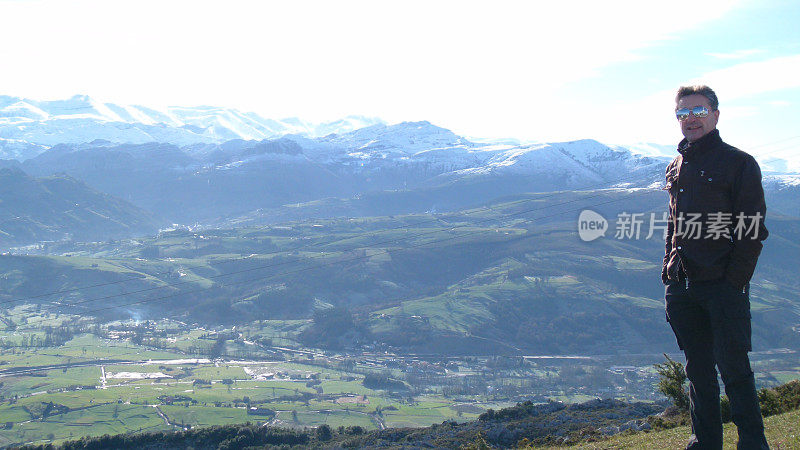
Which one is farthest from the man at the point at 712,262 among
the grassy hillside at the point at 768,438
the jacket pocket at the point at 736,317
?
the grassy hillside at the point at 768,438

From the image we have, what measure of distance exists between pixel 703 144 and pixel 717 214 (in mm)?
919

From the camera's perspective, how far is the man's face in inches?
308

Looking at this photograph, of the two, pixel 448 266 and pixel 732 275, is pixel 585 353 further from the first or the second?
pixel 732 275

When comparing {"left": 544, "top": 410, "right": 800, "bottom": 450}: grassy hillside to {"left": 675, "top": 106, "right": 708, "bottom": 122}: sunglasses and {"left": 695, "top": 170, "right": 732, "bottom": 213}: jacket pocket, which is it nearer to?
{"left": 695, "top": 170, "right": 732, "bottom": 213}: jacket pocket

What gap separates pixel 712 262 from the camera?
7.43m

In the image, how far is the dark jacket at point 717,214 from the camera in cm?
727

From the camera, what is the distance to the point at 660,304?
14000 cm

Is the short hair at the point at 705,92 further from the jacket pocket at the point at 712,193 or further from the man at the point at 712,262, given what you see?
the jacket pocket at the point at 712,193

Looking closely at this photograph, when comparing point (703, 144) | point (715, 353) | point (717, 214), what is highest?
point (703, 144)

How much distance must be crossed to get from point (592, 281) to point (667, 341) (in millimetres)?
30360

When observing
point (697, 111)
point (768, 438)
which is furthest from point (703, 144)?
point (768, 438)

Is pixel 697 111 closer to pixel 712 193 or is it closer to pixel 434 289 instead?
pixel 712 193

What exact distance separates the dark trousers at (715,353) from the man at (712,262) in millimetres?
10

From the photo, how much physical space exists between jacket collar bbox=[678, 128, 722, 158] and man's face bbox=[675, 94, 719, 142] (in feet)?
0.15
